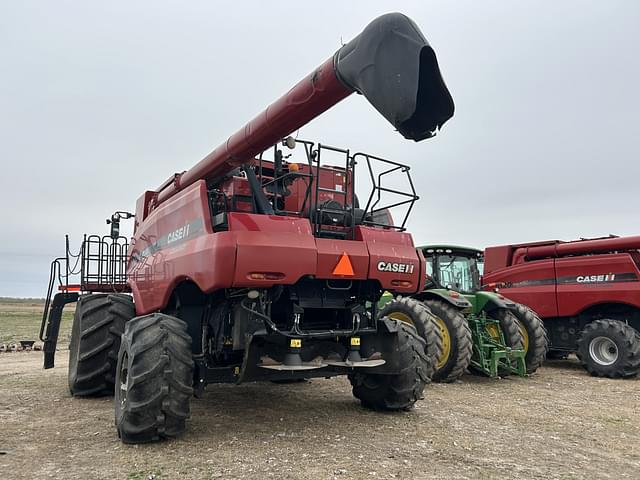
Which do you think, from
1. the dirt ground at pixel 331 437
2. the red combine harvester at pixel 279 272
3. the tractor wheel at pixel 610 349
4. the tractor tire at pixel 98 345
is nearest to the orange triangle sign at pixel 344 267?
the red combine harvester at pixel 279 272

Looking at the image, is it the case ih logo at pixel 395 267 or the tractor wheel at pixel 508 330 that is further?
the tractor wheel at pixel 508 330

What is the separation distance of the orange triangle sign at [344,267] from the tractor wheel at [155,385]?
1.53 meters

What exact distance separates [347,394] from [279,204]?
2.99 m

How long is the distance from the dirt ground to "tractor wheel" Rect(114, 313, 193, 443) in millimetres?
154

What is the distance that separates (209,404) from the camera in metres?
6.68

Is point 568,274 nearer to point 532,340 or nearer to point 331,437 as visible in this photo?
point 532,340

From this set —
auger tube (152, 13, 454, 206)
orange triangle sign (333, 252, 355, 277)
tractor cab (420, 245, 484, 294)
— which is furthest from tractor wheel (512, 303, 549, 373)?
auger tube (152, 13, 454, 206)

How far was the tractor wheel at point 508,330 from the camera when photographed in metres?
9.60

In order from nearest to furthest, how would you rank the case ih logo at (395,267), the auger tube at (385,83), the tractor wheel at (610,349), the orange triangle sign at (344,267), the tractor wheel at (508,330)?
the auger tube at (385,83) < the orange triangle sign at (344,267) < the case ih logo at (395,267) < the tractor wheel at (508,330) < the tractor wheel at (610,349)

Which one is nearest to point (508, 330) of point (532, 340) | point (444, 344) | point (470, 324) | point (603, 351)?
point (470, 324)

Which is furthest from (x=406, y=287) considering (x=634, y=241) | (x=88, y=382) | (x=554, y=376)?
(x=634, y=241)

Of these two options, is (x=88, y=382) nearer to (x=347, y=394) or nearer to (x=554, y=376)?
(x=347, y=394)

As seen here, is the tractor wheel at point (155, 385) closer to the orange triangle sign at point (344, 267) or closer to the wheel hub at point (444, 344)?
the orange triangle sign at point (344, 267)

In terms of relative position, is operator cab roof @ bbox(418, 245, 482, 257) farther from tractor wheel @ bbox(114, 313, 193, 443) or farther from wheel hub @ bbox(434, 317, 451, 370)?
tractor wheel @ bbox(114, 313, 193, 443)
